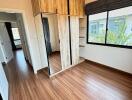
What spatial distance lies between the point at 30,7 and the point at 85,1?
193 centimetres

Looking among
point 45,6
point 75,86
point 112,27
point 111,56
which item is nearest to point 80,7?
point 112,27

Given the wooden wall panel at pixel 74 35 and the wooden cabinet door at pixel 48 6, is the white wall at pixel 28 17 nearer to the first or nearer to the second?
the wooden cabinet door at pixel 48 6

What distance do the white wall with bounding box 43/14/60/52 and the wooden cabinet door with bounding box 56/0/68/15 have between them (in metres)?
0.24

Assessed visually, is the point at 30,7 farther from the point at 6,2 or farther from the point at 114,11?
the point at 114,11

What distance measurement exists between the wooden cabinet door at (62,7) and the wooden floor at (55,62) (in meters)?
1.32

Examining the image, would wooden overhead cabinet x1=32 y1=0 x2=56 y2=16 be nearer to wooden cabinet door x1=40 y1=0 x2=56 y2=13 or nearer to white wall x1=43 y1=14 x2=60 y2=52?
wooden cabinet door x1=40 y1=0 x2=56 y2=13

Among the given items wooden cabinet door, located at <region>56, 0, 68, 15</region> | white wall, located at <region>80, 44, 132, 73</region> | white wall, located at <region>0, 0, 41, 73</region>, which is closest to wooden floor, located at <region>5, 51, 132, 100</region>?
white wall, located at <region>80, 44, 132, 73</region>

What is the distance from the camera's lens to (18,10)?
236cm

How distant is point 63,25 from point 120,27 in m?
1.70

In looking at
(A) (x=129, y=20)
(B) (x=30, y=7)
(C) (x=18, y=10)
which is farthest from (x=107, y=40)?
(C) (x=18, y=10)

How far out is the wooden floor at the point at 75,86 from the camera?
1.89 m

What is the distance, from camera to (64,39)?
9.18ft

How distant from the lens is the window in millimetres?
2357

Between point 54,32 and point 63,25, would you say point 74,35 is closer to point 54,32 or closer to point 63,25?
point 63,25
